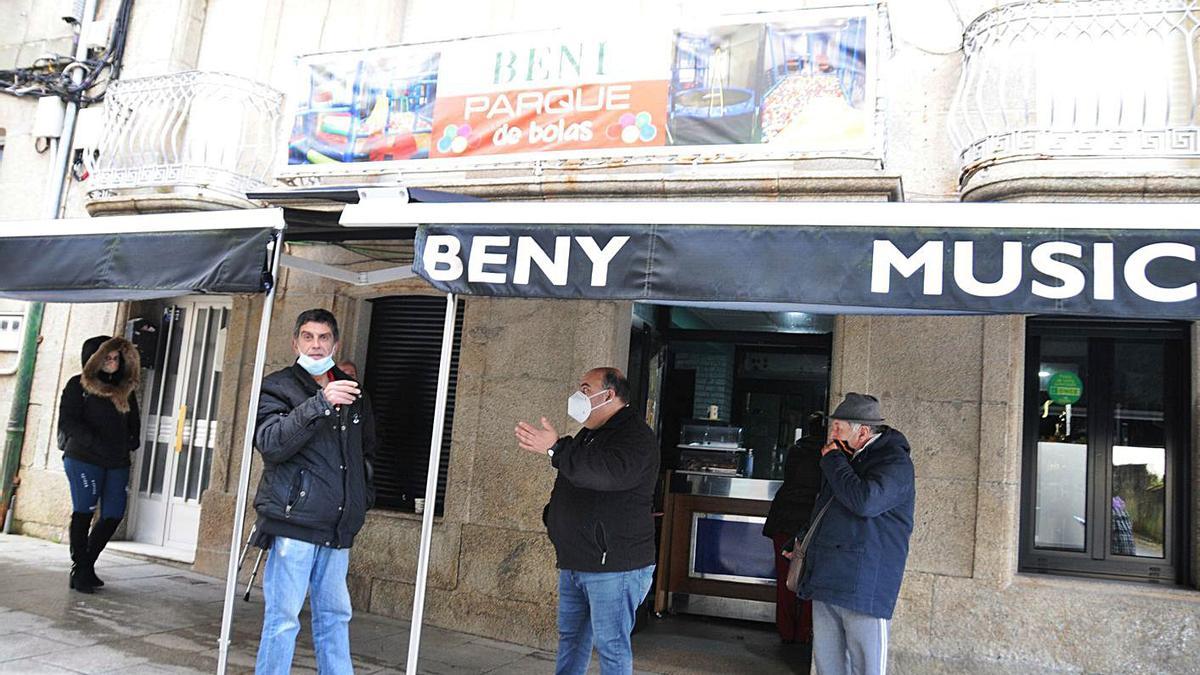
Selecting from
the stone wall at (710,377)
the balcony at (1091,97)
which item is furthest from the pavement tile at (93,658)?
the balcony at (1091,97)

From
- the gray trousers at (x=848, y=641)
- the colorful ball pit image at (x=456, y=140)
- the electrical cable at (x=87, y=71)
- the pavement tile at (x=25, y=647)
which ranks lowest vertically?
the pavement tile at (x=25, y=647)

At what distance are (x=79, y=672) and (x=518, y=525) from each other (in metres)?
2.85

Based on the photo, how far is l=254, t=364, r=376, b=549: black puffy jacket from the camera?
3.99 meters

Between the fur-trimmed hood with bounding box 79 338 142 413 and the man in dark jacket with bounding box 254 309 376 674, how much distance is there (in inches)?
137

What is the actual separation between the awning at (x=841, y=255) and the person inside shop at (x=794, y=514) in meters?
2.56

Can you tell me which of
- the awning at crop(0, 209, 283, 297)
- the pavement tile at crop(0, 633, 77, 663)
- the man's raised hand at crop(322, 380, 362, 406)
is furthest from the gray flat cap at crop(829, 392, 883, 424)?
the pavement tile at crop(0, 633, 77, 663)

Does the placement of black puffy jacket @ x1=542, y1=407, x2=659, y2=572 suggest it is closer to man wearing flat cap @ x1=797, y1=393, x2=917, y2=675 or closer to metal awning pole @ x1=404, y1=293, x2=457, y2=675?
metal awning pole @ x1=404, y1=293, x2=457, y2=675

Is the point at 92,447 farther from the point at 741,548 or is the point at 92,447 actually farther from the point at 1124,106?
the point at 1124,106

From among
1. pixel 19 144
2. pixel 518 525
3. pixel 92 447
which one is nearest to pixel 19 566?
pixel 92 447

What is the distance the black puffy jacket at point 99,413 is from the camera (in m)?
6.84

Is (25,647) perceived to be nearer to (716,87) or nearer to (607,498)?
(607,498)

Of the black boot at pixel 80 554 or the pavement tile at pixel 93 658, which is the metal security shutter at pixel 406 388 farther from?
the pavement tile at pixel 93 658

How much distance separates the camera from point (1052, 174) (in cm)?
536

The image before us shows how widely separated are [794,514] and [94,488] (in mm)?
5171
